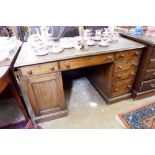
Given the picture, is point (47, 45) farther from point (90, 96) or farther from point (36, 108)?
point (90, 96)

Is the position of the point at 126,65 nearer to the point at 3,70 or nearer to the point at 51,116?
the point at 51,116

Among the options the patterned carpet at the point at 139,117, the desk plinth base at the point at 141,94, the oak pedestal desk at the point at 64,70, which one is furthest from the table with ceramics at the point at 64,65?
the patterned carpet at the point at 139,117

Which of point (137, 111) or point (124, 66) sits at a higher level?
point (124, 66)

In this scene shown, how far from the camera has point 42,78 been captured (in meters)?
1.30

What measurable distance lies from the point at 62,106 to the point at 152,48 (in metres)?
1.20

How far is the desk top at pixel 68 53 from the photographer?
1200mm

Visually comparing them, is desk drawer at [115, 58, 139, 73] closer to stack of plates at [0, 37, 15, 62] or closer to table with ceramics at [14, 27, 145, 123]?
table with ceramics at [14, 27, 145, 123]

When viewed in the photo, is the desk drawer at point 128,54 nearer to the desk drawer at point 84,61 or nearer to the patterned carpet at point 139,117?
the desk drawer at point 84,61

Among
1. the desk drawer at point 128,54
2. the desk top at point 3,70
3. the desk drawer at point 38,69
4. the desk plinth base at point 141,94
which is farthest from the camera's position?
the desk plinth base at point 141,94

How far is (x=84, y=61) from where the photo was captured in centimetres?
135

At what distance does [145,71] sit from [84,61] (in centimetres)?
81

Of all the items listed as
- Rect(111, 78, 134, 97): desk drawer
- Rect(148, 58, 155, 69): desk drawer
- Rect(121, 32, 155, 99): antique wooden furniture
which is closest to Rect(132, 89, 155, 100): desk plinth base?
Rect(121, 32, 155, 99): antique wooden furniture
